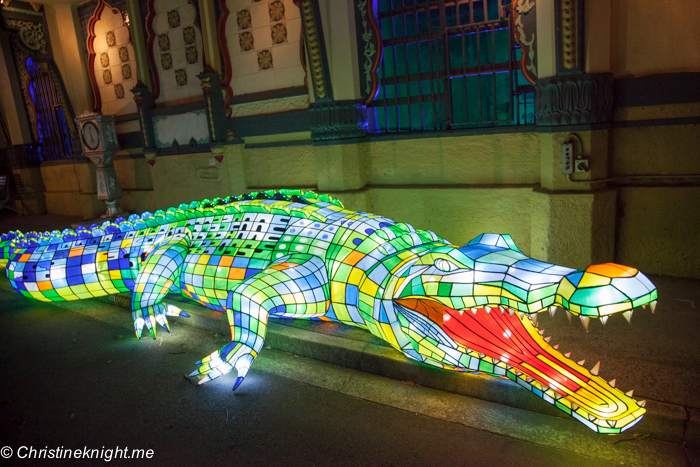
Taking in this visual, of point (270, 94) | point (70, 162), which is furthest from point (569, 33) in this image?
point (70, 162)

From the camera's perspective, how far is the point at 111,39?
9.34 m

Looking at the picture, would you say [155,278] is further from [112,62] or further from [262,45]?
[112,62]

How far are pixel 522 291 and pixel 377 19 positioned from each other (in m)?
4.79

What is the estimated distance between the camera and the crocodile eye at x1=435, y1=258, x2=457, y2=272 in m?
2.82

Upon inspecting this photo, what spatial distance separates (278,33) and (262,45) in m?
0.35

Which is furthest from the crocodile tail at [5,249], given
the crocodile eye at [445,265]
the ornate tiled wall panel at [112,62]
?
the ornate tiled wall panel at [112,62]

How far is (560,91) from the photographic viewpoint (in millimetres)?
4699

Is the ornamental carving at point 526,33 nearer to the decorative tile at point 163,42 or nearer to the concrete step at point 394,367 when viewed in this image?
the concrete step at point 394,367

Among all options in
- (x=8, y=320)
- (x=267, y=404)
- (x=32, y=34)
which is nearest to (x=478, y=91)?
(x=267, y=404)

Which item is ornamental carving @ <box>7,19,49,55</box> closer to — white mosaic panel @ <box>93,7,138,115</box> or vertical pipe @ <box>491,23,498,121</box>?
white mosaic panel @ <box>93,7,138,115</box>

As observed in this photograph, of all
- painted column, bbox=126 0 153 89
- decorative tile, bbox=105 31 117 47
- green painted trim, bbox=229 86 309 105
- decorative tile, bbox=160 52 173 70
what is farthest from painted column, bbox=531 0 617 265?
decorative tile, bbox=105 31 117 47

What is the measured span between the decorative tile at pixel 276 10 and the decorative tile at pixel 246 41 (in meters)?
0.47

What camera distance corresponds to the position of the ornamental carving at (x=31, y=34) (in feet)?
31.7

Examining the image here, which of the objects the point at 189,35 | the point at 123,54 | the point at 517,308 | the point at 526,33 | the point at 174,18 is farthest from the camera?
the point at 123,54
